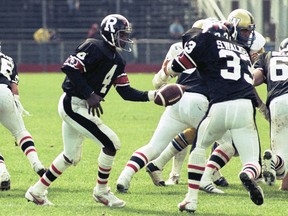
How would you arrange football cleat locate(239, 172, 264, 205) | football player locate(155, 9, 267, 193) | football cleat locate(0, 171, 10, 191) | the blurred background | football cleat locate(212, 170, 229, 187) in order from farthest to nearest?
1. the blurred background
2. football cleat locate(212, 170, 229, 187)
3. football cleat locate(0, 171, 10, 191)
4. football player locate(155, 9, 267, 193)
5. football cleat locate(239, 172, 264, 205)

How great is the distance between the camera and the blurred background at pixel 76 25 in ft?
119

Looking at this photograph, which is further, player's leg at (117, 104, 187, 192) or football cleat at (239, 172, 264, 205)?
player's leg at (117, 104, 187, 192)

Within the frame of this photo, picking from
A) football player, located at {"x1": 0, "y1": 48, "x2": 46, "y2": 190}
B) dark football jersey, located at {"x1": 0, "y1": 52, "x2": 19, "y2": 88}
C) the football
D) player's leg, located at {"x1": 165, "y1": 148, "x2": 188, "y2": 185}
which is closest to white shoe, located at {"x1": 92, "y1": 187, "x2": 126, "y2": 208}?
the football

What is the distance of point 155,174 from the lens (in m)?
10.6

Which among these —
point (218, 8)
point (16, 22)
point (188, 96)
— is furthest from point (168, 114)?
point (16, 22)

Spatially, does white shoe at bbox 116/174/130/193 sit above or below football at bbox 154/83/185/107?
below

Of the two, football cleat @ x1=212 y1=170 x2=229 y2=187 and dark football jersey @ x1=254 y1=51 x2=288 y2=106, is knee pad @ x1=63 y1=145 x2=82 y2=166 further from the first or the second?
dark football jersey @ x1=254 y1=51 x2=288 y2=106

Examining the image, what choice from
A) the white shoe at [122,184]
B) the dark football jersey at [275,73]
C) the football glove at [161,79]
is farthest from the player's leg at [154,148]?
the dark football jersey at [275,73]

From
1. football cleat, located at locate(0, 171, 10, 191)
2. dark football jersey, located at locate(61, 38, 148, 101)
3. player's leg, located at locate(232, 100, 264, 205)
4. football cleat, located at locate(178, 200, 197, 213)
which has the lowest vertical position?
football cleat, located at locate(0, 171, 10, 191)

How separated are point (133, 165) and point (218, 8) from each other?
23112 millimetres

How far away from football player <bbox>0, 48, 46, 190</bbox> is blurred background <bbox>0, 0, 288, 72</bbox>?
24796mm

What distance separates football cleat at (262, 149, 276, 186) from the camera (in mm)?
9953

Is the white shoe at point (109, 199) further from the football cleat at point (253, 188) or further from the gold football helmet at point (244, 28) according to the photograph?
the gold football helmet at point (244, 28)

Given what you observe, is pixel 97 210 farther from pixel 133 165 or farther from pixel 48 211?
pixel 133 165
